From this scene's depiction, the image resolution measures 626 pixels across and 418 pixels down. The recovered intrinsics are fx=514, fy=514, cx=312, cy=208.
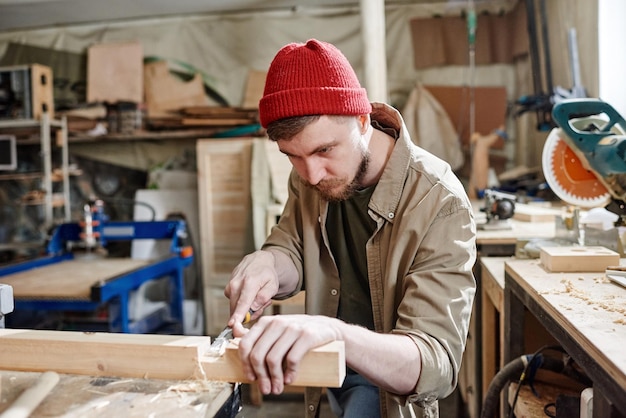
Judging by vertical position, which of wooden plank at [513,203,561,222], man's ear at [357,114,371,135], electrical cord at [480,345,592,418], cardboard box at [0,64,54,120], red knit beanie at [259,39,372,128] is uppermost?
cardboard box at [0,64,54,120]

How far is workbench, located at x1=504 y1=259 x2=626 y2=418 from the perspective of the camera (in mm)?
885

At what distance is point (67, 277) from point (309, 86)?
7.42 ft

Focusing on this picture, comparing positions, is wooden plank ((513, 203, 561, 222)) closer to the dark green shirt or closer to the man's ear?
the dark green shirt

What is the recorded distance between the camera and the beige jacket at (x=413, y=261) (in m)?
1.09

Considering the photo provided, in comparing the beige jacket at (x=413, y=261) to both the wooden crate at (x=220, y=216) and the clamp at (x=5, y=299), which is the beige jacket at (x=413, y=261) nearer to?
the clamp at (x=5, y=299)

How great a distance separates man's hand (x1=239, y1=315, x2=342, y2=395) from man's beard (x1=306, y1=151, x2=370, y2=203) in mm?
524

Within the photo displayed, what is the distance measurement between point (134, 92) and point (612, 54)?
393 cm

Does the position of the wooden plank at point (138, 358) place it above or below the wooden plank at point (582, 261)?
below

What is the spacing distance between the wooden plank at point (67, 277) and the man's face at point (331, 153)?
5.77 feet

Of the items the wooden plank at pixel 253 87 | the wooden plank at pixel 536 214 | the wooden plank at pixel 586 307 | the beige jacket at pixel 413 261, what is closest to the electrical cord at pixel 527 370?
the wooden plank at pixel 586 307

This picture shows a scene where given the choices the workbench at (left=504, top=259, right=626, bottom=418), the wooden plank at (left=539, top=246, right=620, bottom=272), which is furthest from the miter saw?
the workbench at (left=504, top=259, right=626, bottom=418)

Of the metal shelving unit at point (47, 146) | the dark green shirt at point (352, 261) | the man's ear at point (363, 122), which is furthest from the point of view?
the metal shelving unit at point (47, 146)

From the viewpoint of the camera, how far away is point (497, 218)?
2494 millimetres

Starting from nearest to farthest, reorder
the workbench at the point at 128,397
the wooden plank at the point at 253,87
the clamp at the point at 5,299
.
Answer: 1. the workbench at the point at 128,397
2. the clamp at the point at 5,299
3. the wooden plank at the point at 253,87
